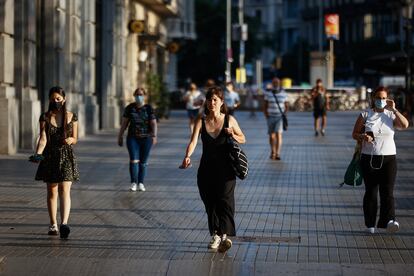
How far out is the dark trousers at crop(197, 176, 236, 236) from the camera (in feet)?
35.1

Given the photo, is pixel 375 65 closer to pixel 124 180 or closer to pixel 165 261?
pixel 124 180

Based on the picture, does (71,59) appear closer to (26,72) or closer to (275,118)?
(26,72)

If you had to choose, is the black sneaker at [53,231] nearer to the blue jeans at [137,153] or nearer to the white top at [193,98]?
the blue jeans at [137,153]

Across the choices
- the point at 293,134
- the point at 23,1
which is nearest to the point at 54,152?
the point at 23,1

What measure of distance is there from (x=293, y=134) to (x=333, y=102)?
28845mm

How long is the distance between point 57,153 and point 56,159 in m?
0.08

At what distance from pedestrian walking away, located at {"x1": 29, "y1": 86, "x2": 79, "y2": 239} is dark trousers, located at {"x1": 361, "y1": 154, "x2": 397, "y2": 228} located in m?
3.12

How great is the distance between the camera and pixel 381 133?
11.9 meters

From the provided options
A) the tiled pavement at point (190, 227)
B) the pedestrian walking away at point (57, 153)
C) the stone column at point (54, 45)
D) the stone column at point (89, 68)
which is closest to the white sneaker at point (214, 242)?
the tiled pavement at point (190, 227)

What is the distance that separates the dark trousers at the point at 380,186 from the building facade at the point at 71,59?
11873mm

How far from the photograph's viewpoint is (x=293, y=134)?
33.2m

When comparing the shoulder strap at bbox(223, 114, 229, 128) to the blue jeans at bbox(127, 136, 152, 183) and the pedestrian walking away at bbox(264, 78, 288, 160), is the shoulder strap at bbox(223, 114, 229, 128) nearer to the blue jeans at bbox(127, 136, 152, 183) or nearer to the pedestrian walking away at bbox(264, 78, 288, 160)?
the blue jeans at bbox(127, 136, 152, 183)

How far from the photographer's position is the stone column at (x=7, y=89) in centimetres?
2234

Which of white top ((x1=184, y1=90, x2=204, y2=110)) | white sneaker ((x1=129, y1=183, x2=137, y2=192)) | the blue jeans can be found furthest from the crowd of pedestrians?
white top ((x1=184, y1=90, x2=204, y2=110))
